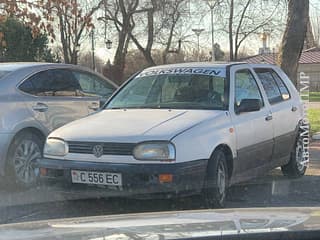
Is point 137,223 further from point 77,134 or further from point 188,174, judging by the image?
point 77,134

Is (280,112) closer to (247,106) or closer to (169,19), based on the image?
(247,106)

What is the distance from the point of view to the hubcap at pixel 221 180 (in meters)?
6.30

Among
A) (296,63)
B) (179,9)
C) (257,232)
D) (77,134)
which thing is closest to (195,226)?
(257,232)

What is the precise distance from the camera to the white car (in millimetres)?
5844

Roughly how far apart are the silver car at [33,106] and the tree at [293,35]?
621cm

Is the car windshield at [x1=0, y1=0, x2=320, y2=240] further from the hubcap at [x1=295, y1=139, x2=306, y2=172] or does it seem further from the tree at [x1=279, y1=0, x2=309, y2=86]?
the tree at [x1=279, y1=0, x2=309, y2=86]

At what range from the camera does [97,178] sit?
19.4ft

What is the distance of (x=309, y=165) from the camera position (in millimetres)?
9680

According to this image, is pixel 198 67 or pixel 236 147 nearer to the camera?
pixel 236 147

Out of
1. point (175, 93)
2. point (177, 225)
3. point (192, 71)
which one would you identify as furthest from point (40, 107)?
point (177, 225)

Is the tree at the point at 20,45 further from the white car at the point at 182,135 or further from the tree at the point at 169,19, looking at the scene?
the white car at the point at 182,135

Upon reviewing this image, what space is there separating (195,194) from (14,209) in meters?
1.93

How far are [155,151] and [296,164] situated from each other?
10.7 ft

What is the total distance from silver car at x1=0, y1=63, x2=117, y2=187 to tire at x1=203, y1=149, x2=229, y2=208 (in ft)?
6.98
